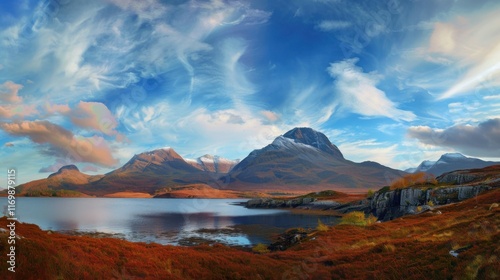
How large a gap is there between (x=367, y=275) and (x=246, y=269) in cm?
880

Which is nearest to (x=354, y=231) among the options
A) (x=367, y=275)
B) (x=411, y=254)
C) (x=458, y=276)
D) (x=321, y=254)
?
(x=321, y=254)

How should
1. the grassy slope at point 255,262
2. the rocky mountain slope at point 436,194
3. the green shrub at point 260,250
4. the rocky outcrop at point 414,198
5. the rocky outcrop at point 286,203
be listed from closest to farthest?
the grassy slope at point 255,262 < the green shrub at point 260,250 < the rocky mountain slope at point 436,194 < the rocky outcrop at point 414,198 < the rocky outcrop at point 286,203

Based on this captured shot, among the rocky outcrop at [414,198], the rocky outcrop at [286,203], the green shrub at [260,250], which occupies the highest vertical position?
the rocky outcrop at [414,198]

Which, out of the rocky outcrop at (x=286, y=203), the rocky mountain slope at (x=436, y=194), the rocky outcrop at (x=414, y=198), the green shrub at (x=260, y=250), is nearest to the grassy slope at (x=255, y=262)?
the green shrub at (x=260, y=250)

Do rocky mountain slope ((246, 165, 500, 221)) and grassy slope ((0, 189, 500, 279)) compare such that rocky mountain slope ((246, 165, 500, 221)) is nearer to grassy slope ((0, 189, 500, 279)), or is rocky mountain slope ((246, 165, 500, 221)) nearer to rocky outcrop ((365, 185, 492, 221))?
rocky outcrop ((365, 185, 492, 221))

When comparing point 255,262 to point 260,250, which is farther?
point 260,250

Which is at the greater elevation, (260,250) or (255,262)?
(255,262)

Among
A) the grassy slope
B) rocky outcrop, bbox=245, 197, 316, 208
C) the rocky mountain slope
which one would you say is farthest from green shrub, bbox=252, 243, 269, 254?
rocky outcrop, bbox=245, 197, 316, 208

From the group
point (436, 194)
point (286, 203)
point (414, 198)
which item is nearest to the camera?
point (436, 194)

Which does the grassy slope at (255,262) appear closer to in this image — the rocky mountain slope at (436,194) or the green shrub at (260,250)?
the green shrub at (260,250)

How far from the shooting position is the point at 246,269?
71.2 ft

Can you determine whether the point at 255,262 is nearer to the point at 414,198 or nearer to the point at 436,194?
the point at 436,194

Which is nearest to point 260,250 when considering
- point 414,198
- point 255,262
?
point 255,262

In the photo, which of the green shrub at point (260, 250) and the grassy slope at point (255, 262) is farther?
the green shrub at point (260, 250)
